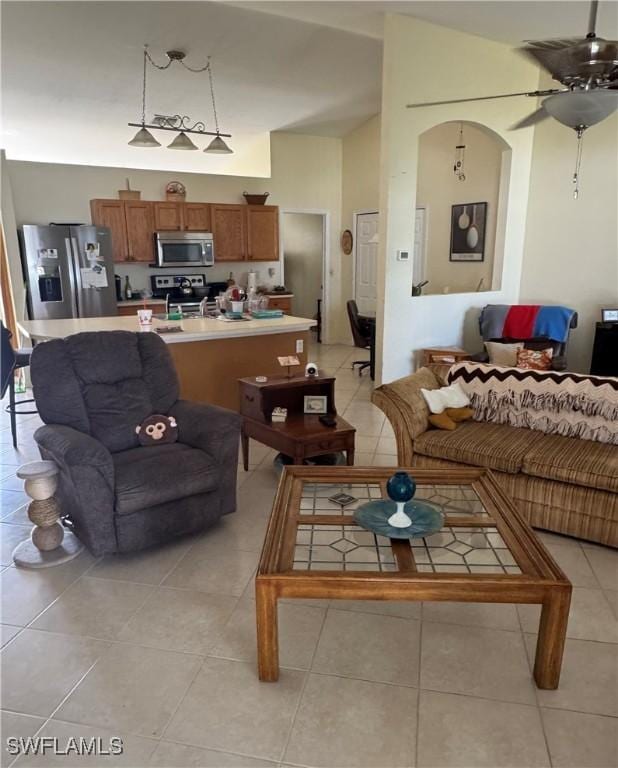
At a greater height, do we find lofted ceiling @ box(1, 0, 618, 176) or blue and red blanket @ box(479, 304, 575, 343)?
lofted ceiling @ box(1, 0, 618, 176)

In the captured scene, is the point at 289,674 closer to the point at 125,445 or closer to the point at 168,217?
the point at 125,445

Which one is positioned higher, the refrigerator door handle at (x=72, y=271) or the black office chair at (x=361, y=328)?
the refrigerator door handle at (x=72, y=271)

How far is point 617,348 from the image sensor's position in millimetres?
4859

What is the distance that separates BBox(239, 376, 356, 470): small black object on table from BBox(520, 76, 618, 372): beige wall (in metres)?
3.35

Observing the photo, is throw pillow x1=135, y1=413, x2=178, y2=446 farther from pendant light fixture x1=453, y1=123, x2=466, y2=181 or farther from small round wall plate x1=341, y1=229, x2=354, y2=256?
small round wall plate x1=341, y1=229, x2=354, y2=256

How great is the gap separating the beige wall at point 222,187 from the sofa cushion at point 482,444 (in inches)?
206

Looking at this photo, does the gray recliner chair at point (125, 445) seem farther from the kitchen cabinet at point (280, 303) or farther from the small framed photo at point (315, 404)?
the kitchen cabinet at point (280, 303)

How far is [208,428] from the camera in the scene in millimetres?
2764

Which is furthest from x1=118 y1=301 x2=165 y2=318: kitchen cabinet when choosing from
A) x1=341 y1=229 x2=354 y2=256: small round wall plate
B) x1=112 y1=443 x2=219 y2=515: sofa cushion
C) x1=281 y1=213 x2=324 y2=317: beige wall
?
x1=112 y1=443 x2=219 y2=515: sofa cushion

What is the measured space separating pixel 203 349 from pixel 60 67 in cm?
301

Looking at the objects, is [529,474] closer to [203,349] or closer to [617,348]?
[203,349]

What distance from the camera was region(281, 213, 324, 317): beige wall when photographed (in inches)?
347

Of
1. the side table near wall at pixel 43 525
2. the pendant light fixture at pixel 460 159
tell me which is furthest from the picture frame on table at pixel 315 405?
the pendant light fixture at pixel 460 159

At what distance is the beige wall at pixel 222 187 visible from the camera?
618cm
